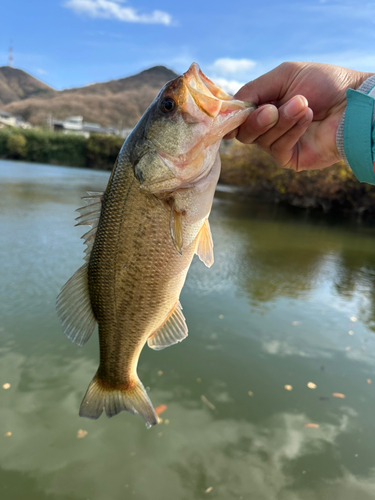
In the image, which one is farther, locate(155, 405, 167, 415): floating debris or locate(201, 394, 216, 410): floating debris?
locate(201, 394, 216, 410): floating debris

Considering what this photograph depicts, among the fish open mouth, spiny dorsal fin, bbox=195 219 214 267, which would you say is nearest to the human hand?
the fish open mouth

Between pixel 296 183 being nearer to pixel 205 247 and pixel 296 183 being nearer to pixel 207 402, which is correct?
pixel 207 402

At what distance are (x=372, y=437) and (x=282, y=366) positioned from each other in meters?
1.28

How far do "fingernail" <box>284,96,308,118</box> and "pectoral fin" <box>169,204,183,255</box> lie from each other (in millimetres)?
834

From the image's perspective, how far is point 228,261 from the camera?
28.9ft

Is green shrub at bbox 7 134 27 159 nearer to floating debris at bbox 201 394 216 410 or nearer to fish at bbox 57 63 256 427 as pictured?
floating debris at bbox 201 394 216 410

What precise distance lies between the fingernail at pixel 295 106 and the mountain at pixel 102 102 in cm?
13258

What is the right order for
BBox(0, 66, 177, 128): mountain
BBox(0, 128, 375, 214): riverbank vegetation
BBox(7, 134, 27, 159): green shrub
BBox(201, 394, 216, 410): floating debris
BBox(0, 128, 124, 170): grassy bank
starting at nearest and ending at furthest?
BBox(201, 394, 216, 410): floating debris
BBox(0, 128, 375, 214): riverbank vegetation
BBox(7, 134, 27, 159): green shrub
BBox(0, 128, 124, 170): grassy bank
BBox(0, 66, 177, 128): mountain

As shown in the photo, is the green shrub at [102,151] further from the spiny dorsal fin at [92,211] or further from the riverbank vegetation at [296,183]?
the spiny dorsal fin at [92,211]

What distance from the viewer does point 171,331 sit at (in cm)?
195

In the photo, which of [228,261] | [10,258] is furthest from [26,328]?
[228,261]

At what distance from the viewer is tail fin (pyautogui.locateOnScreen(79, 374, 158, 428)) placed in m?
1.86

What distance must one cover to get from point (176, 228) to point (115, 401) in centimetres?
108

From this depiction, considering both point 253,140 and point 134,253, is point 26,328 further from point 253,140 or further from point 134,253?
point 253,140
